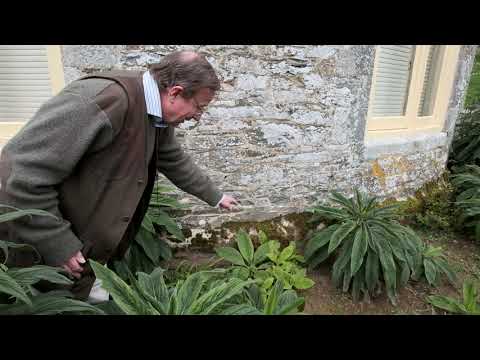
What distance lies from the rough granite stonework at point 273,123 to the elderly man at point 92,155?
146 centimetres

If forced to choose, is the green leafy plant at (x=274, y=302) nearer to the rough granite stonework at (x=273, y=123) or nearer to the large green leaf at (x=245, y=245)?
the large green leaf at (x=245, y=245)

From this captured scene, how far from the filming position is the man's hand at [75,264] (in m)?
1.61

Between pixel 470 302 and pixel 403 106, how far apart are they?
2678 mm

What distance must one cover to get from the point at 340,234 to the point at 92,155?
2.60 m

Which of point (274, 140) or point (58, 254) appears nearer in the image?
point (58, 254)

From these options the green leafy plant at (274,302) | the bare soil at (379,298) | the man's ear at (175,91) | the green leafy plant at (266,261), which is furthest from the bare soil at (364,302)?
the man's ear at (175,91)

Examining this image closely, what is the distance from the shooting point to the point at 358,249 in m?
3.18

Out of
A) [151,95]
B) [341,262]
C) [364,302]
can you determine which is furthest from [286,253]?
[151,95]

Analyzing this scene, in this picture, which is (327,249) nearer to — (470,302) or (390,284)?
(390,284)

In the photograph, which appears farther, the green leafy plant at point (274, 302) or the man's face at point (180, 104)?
the man's face at point (180, 104)

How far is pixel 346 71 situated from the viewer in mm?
3410

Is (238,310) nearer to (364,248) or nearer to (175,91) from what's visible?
(175,91)

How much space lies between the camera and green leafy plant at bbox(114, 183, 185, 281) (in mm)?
3000

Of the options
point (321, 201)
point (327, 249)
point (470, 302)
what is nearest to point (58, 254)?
point (327, 249)
